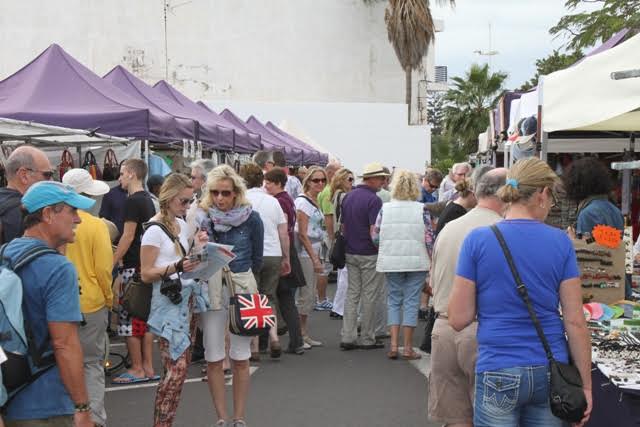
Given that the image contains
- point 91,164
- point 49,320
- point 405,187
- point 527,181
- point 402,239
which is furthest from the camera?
Result: point 91,164

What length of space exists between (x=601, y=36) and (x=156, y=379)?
36.6ft

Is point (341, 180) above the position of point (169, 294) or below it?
above

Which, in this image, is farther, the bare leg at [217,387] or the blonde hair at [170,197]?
the bare leg at [217,387]

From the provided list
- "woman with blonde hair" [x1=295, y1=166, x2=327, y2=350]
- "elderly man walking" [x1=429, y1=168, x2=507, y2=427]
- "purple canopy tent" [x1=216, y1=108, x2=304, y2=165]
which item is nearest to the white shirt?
"woman with blonde hair" [x1=295, y1=166, x2=327, y2=350]

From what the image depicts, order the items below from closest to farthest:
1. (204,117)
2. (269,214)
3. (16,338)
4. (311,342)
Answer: (16,338) < (269,214) < (311,342) < (204,117)

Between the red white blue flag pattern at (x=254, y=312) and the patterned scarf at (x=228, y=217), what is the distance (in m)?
0.61

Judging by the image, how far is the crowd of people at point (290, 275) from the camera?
3498mm

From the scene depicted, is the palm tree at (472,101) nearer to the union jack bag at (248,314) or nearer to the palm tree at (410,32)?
the palm tree at (410,32)

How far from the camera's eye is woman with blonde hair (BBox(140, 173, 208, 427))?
5395 millimetres

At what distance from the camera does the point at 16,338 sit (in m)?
3.22

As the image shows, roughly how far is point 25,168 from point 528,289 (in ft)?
11.3

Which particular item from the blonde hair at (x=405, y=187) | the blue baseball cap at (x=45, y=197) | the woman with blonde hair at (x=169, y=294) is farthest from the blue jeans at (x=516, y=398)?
the blonde hair at (x=405, y=187)

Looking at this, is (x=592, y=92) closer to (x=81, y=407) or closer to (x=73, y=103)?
(x=81, y=407)

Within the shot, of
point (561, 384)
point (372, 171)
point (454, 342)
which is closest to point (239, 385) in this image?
point (454, 342)
